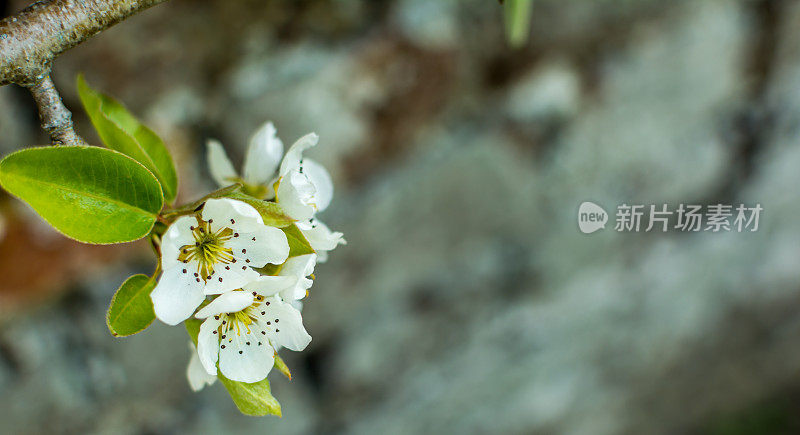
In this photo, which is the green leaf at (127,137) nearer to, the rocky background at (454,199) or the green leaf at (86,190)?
the green leaf at (86,190)

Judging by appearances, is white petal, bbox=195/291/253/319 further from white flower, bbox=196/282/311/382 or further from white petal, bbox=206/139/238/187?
white petal, bbox=206/139/238/187

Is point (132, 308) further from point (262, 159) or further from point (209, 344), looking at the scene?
point (262, 159)

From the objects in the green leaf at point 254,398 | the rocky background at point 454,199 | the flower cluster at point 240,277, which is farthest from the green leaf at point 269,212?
the rocky background at point 454,199

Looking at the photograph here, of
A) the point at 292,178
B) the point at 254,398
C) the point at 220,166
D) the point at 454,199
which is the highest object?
the point at 454,199

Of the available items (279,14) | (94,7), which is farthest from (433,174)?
(94,7)

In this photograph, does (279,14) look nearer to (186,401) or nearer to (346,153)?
(346,153)

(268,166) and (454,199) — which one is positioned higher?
(454,199)
